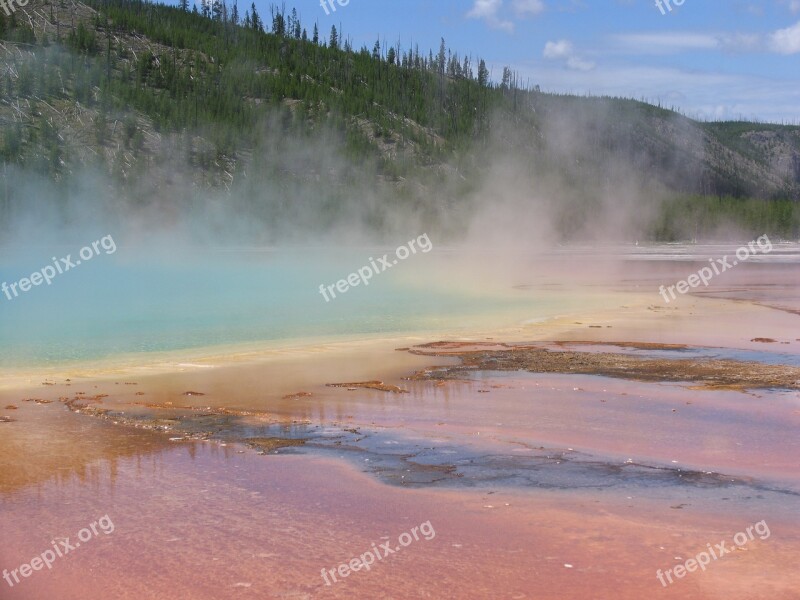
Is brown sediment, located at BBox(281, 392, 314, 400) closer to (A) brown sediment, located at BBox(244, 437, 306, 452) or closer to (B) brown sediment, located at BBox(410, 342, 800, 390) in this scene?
(B) brown sediment, located at BBox(410, 342, 800, 390)

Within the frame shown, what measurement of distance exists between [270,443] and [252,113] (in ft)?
290

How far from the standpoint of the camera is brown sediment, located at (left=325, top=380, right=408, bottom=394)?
10938 millimetres

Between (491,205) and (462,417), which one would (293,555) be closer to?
(462,417)

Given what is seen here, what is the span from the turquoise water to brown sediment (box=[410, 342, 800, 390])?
427 centimetres

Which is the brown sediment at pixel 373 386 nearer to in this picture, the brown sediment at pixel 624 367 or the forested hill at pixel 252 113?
the brown sediment at pixel 624 367

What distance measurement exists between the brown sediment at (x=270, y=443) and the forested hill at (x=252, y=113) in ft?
209

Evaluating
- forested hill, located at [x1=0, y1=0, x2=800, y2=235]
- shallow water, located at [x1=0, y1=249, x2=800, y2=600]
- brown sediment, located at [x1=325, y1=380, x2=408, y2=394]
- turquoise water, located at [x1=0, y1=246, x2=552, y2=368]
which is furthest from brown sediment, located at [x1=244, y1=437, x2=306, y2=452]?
forested hill, located at [x1=0, y1=0, x2=800, y2=235]

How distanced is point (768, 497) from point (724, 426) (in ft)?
7.64

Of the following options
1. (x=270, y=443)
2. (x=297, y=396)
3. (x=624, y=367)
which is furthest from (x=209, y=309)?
(x=270, y=443)

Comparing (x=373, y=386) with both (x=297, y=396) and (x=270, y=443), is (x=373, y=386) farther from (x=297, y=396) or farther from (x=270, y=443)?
(x=270, y=443)

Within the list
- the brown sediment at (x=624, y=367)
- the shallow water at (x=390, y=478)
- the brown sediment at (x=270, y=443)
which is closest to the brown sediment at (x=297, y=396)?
the shallow water at (x=390, y=478)

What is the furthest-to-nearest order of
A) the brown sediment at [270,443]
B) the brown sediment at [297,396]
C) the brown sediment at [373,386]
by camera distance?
the brown sediment at [373,386] < the brown sediment at [297,396] < the brown sediment at [270,443]

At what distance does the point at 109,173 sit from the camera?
242ft

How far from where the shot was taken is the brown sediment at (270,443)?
8008 millimetres
